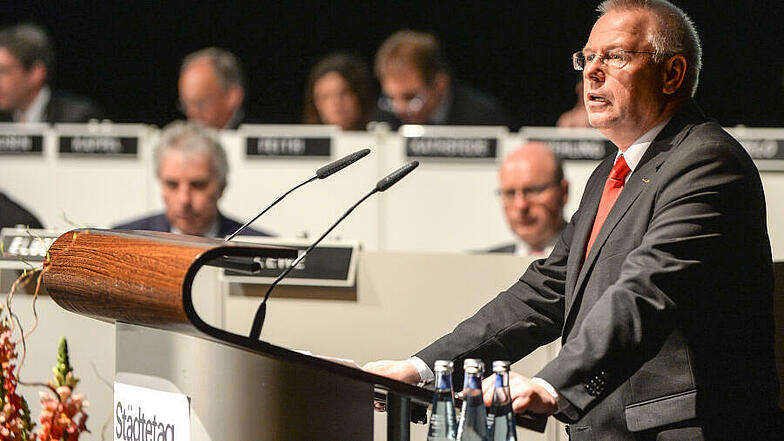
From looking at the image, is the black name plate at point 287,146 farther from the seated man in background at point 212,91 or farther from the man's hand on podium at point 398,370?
the man's hand on podium at point 398,370

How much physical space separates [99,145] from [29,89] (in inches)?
51.1

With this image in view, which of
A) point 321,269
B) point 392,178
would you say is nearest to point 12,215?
point 321,269

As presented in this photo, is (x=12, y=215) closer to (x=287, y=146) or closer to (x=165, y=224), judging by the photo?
(x=165, y=224)

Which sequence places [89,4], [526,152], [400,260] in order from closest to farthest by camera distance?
[400,260] < [526,152] < [89,4]

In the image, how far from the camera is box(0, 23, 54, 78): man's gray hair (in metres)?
6.76

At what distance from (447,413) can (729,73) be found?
5.85m

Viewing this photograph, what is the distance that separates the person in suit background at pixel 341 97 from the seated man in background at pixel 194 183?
1410 mm

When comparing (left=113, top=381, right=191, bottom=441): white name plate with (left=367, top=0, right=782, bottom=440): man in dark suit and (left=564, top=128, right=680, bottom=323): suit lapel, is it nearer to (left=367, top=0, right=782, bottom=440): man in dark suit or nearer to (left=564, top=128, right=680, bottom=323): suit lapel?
(left=367, top=0, right=782, bottom=440): man in dark suit

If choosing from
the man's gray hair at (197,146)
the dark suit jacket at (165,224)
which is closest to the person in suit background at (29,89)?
the dark suit jacket at (165,224)

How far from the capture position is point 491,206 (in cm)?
534

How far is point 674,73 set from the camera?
A: 2010 millimetres

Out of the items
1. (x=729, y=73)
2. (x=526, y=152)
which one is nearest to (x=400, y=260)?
(x=526, y=152)

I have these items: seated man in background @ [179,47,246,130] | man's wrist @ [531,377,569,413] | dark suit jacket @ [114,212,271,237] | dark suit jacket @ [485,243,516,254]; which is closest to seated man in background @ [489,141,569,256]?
dark suit jacket @ [485,243,516,254]

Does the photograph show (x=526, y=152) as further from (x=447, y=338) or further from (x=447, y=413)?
(x=447, y=413)
